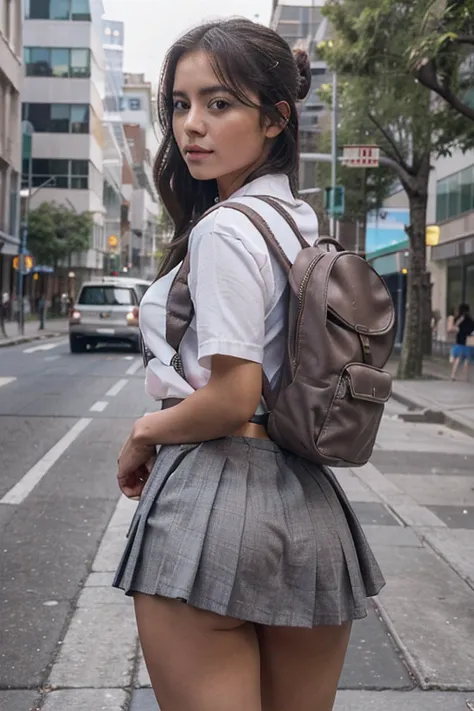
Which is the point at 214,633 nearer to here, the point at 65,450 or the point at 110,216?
the point at 65,450

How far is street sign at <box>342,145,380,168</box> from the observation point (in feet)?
62.1

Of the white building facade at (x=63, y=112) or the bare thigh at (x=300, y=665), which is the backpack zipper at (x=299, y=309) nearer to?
the bare thigh at (x=300, y=665)

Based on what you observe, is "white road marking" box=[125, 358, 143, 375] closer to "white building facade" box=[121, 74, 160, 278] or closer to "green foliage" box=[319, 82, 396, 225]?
"green foliage" box=[319, 82, 396, 225]

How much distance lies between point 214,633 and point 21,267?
35.9 metres

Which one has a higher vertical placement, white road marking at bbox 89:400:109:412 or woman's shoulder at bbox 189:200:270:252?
woman's shoulder at bbox 189:200:270:252

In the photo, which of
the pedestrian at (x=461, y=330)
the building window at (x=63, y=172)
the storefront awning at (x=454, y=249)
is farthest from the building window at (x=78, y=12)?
the pedestrian at (x=461, y=330)

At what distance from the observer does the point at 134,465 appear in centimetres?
185

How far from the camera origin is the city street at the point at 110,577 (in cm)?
358

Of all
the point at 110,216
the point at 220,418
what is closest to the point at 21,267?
the point at 220,418

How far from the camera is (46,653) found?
3.93 m

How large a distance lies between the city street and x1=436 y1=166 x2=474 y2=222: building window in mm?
24144

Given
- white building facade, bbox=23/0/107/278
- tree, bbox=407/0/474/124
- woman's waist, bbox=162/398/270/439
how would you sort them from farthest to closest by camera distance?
white building facade, bbox=23/0/107/278 → tree, bbox=407/0/474/124 → woman's waist, bbox=162/398/270/439

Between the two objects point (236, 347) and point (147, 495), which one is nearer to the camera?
point (236, 347)

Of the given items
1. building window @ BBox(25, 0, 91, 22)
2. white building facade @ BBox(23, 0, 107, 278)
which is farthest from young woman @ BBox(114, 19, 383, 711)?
building window @ BBox(25, 0, 91, 22)
